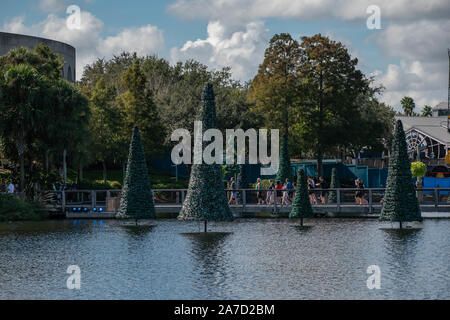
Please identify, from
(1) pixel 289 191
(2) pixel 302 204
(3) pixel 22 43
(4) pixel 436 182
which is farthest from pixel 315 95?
(3) pixel 22 43

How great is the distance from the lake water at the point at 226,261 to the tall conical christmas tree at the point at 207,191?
1135 mm

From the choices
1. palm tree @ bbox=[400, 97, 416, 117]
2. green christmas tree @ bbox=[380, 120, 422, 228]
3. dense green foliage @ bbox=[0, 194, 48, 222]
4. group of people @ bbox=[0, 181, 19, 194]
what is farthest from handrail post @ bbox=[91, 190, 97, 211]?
palm tree @ bbox=[400, 97, 416, 117]

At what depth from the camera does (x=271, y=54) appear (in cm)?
6050

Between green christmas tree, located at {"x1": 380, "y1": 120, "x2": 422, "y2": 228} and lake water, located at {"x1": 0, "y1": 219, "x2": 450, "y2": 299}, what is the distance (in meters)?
1.10

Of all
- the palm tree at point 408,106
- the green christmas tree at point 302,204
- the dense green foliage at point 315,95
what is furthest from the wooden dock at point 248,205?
the palm tree at point 408,106

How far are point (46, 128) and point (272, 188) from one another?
48.7 ft

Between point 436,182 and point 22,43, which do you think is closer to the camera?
point 436,182

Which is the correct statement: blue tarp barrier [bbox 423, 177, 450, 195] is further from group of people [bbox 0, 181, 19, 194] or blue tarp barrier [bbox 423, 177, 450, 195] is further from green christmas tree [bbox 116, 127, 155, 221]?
group of people [bbox 0, 181, 19, 194]

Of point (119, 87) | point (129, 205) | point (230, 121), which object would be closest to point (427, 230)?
point (129, 205)

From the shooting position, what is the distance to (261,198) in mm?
42094

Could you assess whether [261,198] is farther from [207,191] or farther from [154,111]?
[154,111]

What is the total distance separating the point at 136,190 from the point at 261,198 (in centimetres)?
814

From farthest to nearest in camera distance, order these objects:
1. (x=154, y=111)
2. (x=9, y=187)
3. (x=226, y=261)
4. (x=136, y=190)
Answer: (x=154, y=111) → (x=9, y=187) → (x=136, y=190) → (x=226, y=261)
